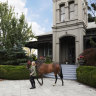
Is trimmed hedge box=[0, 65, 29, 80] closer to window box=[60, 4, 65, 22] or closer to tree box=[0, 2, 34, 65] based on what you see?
tree box=[0, 2, 34, 65]

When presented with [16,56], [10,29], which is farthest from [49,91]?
[10,29]

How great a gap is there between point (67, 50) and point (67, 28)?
3141 mm

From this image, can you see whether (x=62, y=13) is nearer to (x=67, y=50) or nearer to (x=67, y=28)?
(x=67, y=28)

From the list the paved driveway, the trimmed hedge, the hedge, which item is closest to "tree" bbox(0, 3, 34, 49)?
the trimmed hedge

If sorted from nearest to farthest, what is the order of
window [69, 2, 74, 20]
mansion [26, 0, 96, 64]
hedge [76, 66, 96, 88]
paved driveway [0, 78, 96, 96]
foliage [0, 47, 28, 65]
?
paved driveway [0, 78, 96, 96] < hedge [76, 66, 96, 88] < foliage [0, 47, 28, 65] < mansion [26, 0, 96, 64] < window [69, 2, 74, 20]

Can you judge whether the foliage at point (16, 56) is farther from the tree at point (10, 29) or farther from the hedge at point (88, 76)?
the hedge at point (88, 76)

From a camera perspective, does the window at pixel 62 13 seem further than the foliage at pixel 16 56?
Yes

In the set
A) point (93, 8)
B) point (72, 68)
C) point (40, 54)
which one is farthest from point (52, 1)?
point (72, 68)

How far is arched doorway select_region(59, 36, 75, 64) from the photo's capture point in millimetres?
16894

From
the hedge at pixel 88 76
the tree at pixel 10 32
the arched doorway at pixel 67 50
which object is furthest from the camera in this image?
the arched doorway at pixel 67 50

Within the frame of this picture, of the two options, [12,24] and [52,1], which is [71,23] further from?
[12,24]

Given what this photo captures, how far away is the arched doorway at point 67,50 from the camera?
16894mm

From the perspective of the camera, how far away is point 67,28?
51.7 feet

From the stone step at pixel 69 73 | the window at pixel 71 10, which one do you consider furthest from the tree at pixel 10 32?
the window at pixel 71 10
